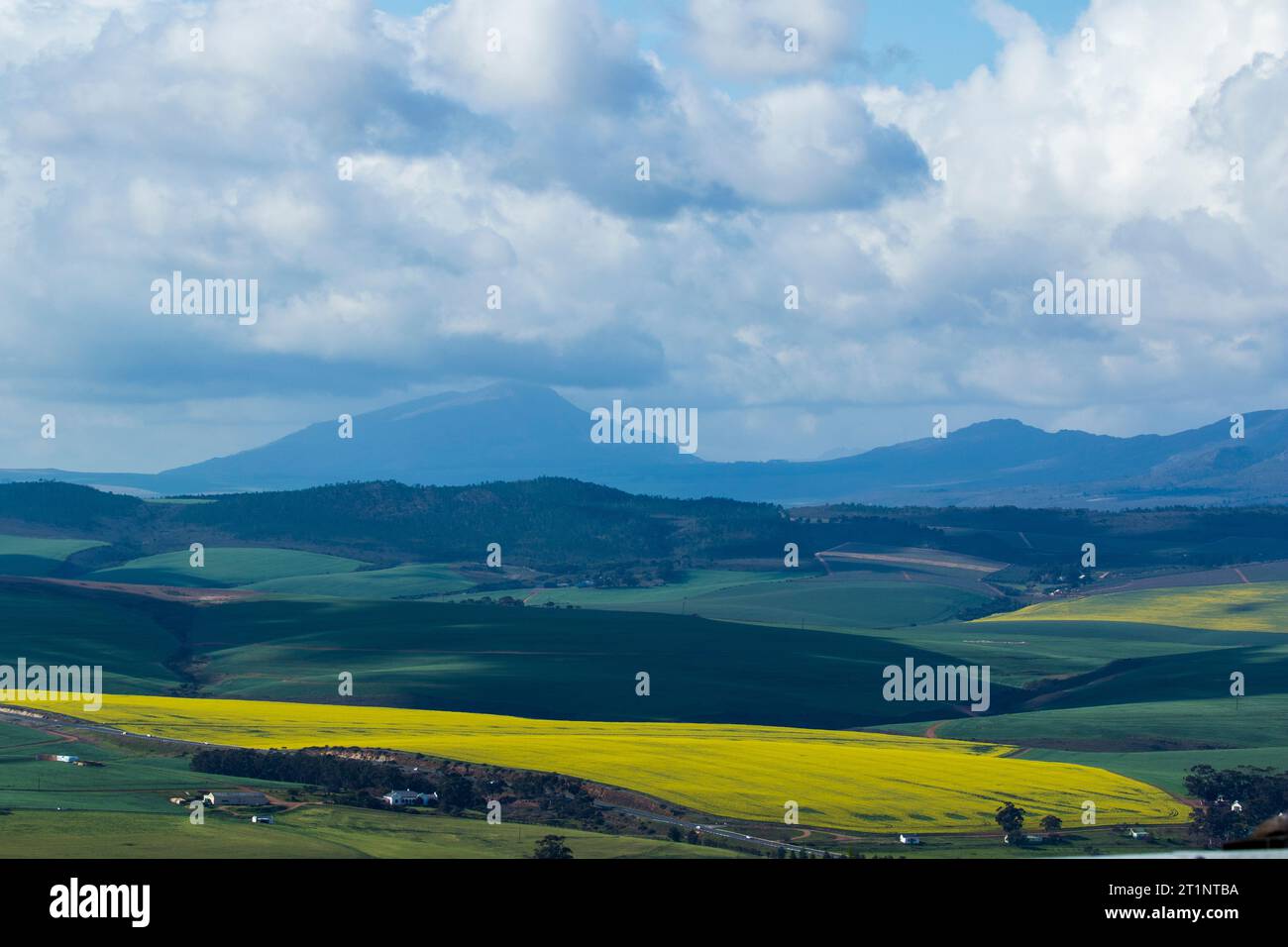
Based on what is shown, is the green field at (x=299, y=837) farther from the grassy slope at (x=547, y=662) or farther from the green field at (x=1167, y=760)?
the grassy slope at (x=547, y=662)

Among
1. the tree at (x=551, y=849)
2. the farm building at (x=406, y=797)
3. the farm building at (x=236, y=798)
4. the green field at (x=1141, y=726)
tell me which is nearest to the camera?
the tree at (x=551, y=849)

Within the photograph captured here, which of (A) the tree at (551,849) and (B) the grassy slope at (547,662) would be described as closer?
(A) the tree at (551,849)

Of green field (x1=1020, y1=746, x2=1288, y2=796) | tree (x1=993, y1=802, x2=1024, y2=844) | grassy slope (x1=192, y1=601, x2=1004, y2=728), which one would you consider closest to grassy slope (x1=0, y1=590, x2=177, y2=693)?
grassy slope (x1=192, y1=601, x2=1004, y2=728)

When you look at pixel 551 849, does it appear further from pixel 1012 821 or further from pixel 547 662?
pixel 547 662

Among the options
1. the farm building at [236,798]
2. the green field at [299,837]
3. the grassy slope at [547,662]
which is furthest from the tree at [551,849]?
the grassy slope at [547,662]

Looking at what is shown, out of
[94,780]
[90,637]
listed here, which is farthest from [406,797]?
[90,637]
